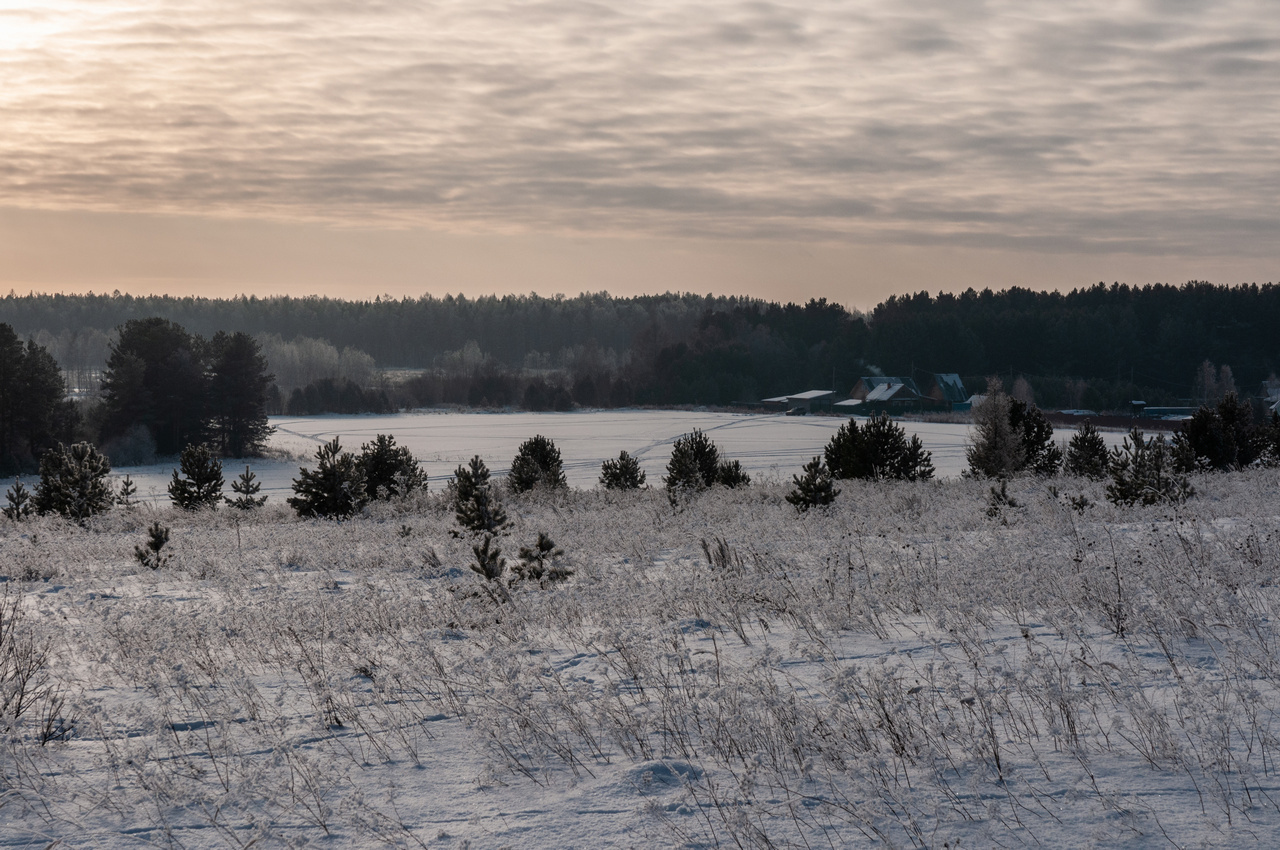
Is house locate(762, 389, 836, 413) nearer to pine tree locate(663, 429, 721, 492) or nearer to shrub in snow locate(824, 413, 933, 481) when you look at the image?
shrub in snow locate(824, 413, 933, 481)

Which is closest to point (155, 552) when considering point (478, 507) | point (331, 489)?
point (478, 507)

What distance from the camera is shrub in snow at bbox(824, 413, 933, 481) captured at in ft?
77.0

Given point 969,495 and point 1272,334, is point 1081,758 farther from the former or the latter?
point 1272,334

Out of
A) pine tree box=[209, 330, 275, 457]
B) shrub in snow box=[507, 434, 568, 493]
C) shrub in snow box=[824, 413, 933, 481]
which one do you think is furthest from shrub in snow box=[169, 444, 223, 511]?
pine tree box=[209, 330, 275, 457]

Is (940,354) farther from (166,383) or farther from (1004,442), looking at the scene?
(1004,442)

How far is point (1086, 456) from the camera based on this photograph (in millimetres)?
24328

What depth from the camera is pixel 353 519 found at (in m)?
18.9

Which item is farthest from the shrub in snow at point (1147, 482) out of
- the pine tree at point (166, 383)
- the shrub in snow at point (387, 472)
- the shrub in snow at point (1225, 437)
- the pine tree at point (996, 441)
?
the pine tree at point (166, 383)

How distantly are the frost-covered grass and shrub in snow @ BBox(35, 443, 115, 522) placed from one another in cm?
1261

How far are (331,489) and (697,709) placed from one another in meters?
17.6

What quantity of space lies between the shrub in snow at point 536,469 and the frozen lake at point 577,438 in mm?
5789

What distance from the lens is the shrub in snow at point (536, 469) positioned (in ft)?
77.9

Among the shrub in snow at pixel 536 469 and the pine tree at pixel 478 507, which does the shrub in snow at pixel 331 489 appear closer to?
the shrub in snow at pixel 536 469

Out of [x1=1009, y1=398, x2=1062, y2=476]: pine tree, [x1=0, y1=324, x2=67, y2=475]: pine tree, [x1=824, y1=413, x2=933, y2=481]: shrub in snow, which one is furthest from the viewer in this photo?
[x1=0, y1=324, x2=67, y2=475]: pine tree
